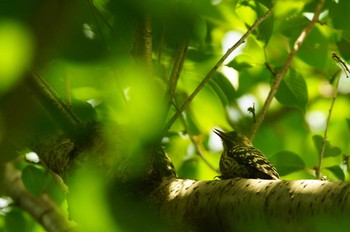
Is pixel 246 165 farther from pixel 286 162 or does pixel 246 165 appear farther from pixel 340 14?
pixel 340 14

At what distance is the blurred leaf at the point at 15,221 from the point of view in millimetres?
2933

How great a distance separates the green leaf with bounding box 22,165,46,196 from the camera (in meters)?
2.78

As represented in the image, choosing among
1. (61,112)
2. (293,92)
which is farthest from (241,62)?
(61,112)

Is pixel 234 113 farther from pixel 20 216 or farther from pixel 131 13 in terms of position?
pixel 131 13

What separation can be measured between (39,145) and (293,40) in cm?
137

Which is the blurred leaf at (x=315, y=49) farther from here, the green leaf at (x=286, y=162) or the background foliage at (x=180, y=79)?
the green leaf at (x=286, y=162)

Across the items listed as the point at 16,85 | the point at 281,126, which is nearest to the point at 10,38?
the point at 16,85

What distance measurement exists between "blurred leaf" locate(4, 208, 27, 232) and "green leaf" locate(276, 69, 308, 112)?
4.93 ft

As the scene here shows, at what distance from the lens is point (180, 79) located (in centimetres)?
271

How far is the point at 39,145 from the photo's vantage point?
2.08 metres

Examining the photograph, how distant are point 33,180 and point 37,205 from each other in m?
0.88

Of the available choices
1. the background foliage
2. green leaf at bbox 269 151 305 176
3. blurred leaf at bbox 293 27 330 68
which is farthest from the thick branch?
blurred leaf at bbox 293 27 330 68

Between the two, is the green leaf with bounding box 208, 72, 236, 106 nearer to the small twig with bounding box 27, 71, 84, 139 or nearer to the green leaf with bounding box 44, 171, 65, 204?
the small twig with bounding box 27, 71, 84, 139

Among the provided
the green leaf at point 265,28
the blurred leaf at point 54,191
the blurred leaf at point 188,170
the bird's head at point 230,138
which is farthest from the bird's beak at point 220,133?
the blurred leaf at point 54,191
